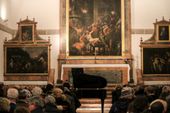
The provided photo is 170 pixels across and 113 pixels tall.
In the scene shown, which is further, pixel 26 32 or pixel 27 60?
pixel 26 32

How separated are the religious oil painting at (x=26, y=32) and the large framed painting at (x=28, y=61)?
64 cm

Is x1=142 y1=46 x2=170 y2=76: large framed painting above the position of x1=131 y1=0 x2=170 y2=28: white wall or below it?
below

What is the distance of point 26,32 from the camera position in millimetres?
24516

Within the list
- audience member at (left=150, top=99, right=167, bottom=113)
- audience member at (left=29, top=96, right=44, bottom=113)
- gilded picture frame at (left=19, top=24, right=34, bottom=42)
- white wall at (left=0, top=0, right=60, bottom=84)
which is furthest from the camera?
white wall at (left=0, top=0, right=60, bottom=84)

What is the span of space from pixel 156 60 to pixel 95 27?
443cm

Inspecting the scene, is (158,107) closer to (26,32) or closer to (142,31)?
(26,32)

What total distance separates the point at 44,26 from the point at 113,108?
55.1ft

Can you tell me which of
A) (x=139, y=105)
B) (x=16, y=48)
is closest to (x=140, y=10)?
(x=16, y=48)

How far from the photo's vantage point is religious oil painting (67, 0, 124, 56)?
2534cm

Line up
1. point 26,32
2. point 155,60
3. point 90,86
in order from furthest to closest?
point 26,32 < point 155,60 < point 90,86

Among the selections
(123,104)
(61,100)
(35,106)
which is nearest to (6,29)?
(61,100)

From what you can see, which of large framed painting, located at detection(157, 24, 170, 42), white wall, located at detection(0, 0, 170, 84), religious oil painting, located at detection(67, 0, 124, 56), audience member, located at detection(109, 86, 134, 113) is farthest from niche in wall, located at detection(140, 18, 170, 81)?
audience member, located at detection(109, 86, 134, 113)

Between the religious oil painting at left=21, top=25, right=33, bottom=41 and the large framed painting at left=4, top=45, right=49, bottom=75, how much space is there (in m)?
0.64

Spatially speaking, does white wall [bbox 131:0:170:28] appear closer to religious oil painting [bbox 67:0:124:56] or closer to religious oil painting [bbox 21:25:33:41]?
religious oil painting [bbox 67:0:124:56]
